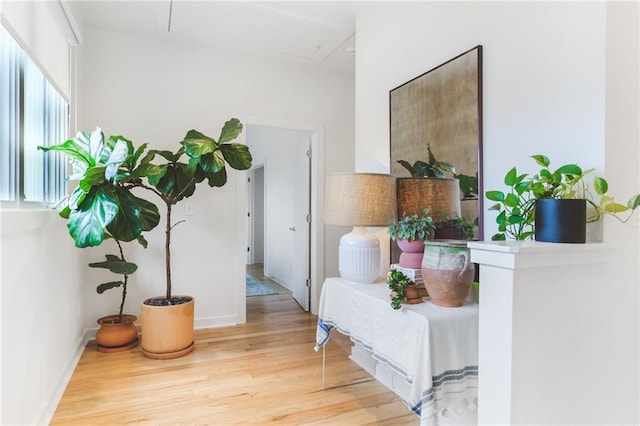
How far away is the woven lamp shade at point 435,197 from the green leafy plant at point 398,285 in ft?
1.30

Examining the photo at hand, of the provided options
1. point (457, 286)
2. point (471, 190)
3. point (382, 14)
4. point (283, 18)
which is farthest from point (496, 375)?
point (283, 18)

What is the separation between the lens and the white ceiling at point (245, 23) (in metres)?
2.64

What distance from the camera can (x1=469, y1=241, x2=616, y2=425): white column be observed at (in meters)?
0.97

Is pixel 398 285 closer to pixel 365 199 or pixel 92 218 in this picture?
pixel 365 199

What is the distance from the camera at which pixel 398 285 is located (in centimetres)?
147

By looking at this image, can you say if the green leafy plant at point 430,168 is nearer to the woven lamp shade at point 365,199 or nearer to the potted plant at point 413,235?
the woven lamp shade at point 365,199

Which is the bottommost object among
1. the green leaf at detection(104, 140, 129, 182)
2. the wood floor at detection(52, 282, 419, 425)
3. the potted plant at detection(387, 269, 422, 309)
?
the wood floor at detection(52, 282, 419, 425)

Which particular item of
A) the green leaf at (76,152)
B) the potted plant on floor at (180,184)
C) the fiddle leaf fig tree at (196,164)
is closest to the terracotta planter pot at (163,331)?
the potted plant on floor at (180,184)

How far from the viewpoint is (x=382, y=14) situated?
2404 mm

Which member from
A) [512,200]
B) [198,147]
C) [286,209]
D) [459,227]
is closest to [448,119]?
[459,227]

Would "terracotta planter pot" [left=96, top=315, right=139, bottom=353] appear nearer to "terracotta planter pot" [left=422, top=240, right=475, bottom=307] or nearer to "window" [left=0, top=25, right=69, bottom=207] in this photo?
"window" [left=0, top=25, right=69, bottom=207]

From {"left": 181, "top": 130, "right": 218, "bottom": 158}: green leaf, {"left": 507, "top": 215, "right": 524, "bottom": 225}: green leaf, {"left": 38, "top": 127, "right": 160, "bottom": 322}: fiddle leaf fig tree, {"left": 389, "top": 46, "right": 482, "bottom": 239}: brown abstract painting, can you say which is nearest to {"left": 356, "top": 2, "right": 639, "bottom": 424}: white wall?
{"left": 389, "top": 46, "right": 482, "bottom": 239}: brown abstract painting

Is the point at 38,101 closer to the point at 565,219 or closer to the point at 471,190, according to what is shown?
the point at 471,190

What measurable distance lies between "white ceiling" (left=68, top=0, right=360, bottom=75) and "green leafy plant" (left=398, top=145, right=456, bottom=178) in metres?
1.41
